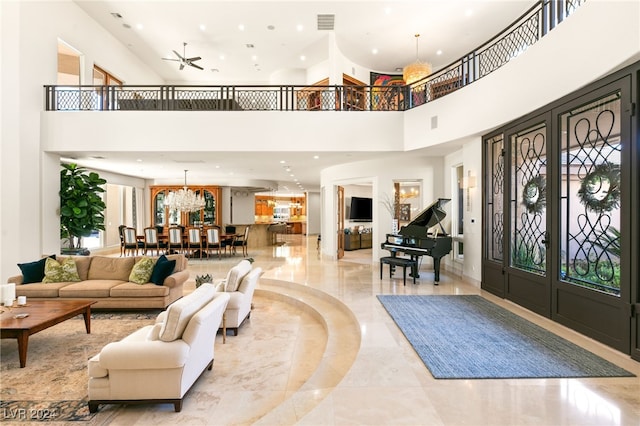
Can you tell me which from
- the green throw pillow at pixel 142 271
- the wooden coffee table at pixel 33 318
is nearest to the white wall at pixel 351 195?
the green throw pillow at pixel 142 271

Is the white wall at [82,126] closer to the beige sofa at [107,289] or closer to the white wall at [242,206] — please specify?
the beige sofa at [107,289]

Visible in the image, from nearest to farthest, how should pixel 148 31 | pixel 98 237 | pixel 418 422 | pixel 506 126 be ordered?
1. pixel 418 422
2. pixel 506 126
3. pixel 148 31
4. pixel 98 237

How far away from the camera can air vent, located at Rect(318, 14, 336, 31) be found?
816cm

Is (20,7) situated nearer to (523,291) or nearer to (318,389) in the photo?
(318,389)

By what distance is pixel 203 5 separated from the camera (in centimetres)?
787

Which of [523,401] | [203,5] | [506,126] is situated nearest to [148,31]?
[203,5]

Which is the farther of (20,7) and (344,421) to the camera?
(20,7)

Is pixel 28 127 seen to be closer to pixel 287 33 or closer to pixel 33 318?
pixel 33 318

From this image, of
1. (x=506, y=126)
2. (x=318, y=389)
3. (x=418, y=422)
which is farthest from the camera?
(x=506, y=126)

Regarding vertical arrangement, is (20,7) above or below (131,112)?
above

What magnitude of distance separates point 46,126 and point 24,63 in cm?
132

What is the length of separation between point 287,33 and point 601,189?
330 inches

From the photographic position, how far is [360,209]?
13688 millimetres

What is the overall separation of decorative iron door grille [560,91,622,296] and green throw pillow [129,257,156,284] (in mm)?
6389
